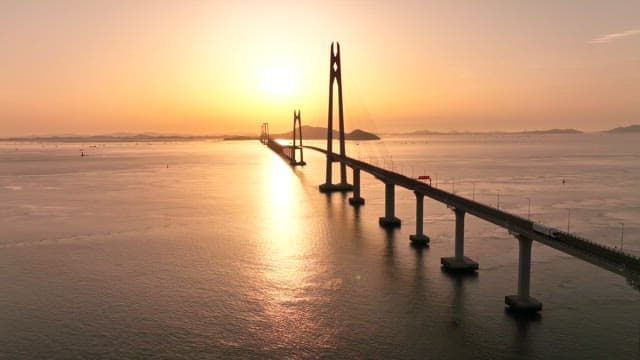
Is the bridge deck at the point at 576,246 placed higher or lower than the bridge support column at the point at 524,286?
higher

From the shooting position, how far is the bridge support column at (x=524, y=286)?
3052 cm

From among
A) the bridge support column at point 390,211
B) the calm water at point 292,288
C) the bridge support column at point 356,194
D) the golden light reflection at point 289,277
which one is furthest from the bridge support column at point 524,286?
the bridge support column at point 356,194

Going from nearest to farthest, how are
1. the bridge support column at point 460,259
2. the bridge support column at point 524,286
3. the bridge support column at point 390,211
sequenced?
the bridge support column at point 524,286 < the bridge support column at point 460,259 < the bridge support column at point 390,211

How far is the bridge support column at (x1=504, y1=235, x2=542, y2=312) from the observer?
3052 centimetres

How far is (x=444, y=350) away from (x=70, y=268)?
1227 inches

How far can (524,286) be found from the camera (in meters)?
31.1

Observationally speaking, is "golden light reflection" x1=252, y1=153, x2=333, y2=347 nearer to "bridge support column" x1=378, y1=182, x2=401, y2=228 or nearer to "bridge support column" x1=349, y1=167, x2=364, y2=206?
"bridge support column" x1=378, y1=182, x2=401, y2=228

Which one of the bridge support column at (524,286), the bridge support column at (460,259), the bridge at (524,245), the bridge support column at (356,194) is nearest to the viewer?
the bridge at (524,245)

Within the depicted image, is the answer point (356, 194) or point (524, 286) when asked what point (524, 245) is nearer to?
point (524, 286)

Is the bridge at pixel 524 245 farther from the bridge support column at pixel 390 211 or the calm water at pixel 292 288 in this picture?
the bridge support column at pixel 390 211

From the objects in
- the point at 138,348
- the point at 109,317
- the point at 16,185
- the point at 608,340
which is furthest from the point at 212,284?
the point at 16,185

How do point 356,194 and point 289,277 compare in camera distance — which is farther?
point 356,194

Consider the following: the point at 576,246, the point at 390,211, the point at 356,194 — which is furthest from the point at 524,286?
the point at 356,194

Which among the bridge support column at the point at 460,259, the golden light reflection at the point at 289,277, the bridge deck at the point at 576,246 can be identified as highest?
the bridge deck at the point at 576,246
